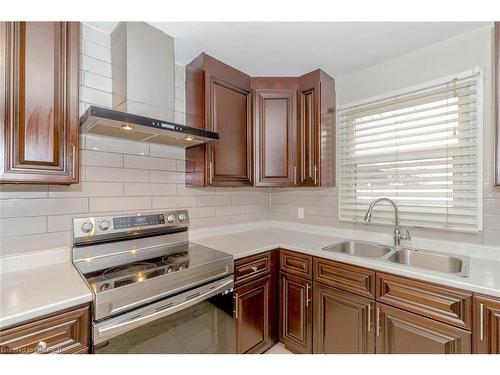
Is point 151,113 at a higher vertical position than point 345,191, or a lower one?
higher

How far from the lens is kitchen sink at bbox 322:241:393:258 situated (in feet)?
6.05

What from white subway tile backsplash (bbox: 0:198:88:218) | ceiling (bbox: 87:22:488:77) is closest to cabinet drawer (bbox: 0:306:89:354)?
white subway tile backsplash (bbox: 0:198:88:218)

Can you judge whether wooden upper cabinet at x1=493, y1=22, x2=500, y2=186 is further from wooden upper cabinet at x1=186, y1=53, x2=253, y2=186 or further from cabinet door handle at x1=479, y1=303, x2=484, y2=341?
wooden upper cabinet at x1=186, y1=53, x2=253, y2=186

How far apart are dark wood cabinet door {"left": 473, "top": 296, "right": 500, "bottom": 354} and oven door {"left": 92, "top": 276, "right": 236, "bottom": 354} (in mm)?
1246

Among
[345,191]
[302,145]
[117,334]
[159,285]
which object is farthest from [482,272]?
[117,334]

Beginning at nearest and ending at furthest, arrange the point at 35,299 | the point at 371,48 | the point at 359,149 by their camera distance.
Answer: the point at 35,299
the point at 371,48
the point at 359,149

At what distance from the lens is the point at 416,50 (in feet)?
5.79

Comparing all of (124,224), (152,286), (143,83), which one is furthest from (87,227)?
(143,83)

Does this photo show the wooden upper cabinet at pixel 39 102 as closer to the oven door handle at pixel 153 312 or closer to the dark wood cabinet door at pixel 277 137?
the oven door handle at pixel 153 312

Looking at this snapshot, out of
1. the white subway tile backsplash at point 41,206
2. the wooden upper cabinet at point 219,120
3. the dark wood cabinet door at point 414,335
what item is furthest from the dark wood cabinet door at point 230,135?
the dark wood cabinet door at point 414,335

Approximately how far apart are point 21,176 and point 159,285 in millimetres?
784

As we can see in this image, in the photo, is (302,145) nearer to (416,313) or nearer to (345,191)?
(345,191)

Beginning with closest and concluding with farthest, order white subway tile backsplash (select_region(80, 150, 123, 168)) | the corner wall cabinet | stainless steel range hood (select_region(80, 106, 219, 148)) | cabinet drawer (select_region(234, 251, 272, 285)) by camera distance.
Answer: stainless steel range hood (select_region(80, 106, 219, 148)) < white subway tile backsplash (select_region(80, 150, 123, 168)) < cabinet drawer (select_region(234, 251, 272, 285)) < the corner wall cabinet

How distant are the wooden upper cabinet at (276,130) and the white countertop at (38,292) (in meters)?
1.40
